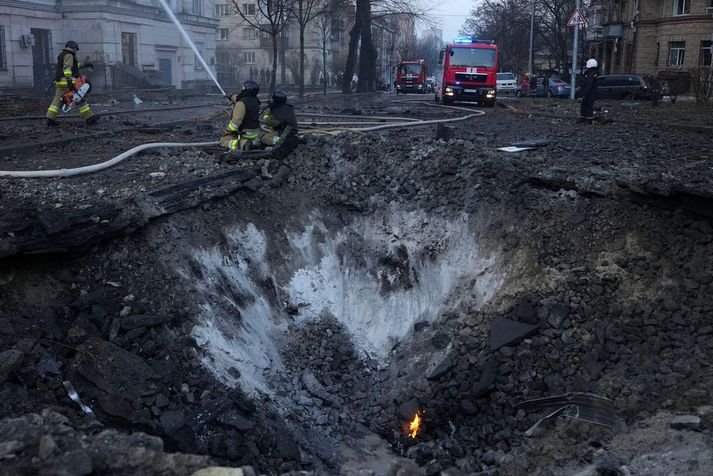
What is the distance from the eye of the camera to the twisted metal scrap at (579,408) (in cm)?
516

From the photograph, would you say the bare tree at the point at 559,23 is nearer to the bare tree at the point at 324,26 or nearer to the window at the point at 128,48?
the bare tree at the point at 324,26

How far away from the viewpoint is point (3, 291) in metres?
5.32

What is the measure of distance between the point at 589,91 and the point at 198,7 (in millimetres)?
33272

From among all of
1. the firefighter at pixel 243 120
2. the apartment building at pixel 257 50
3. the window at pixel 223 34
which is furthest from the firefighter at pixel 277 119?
the window at pixel 223 34

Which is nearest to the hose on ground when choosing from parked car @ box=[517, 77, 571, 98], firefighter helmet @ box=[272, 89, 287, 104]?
firefighter helmet @ box=[272, 89, 287, 104]

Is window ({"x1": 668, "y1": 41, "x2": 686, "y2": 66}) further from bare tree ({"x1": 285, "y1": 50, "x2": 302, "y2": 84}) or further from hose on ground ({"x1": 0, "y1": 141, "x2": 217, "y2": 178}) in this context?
hose on ground ({"x1": 0, "y1": 141, "x2": 217, "y2": 178})

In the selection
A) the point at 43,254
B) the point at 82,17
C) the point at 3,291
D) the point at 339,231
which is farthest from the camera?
the point at 82,17

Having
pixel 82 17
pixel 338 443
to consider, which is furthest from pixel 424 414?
pixel 82 17

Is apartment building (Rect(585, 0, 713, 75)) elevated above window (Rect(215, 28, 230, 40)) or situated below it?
below

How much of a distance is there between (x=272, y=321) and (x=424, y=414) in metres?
2.13

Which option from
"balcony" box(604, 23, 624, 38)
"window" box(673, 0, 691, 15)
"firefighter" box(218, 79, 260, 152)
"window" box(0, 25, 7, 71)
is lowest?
"firefighter" box(218, 79, 260, 152)

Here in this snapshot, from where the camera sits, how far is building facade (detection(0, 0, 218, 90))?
1083 inches

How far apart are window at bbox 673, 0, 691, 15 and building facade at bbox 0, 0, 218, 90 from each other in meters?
31.2

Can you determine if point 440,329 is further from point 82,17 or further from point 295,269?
point 82,17
